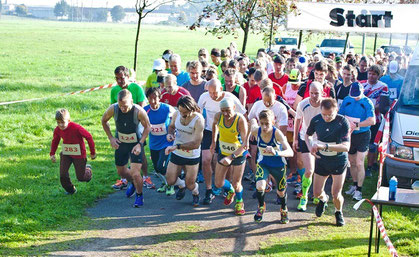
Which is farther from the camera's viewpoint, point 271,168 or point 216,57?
point 216,57

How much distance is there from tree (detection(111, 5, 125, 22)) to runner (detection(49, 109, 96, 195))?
16557cm

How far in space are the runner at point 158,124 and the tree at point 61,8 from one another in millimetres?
168005

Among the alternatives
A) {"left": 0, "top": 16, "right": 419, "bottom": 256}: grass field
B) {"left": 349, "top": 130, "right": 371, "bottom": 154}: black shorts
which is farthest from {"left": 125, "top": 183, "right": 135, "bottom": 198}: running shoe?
{"left": 349, "top": 130, "right": 371, "bottom": 154}: black shorts

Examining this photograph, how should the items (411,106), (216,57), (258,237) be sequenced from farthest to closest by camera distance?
(216,57)
(411,106)
(258,237)

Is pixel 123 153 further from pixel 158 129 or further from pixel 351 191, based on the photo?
pixel 351 191

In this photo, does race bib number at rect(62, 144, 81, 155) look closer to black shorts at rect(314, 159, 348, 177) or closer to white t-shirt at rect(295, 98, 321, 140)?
white t-shirt at rect(295, 98, 321, 140)

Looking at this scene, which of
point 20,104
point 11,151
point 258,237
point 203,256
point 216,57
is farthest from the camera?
point 20,104

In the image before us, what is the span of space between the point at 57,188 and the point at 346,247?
4.92m

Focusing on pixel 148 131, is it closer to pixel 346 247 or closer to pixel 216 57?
pixel 346 247

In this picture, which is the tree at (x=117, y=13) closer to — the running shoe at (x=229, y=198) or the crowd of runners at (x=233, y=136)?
the crowd of runners at (x=233, y=136)

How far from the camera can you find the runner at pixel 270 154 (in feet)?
24.8

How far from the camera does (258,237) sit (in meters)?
7.36

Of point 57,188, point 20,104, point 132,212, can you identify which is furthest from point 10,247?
point 20,104

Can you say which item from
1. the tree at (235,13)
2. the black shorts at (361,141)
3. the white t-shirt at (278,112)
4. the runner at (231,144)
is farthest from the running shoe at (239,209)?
the tree at (235,13)
